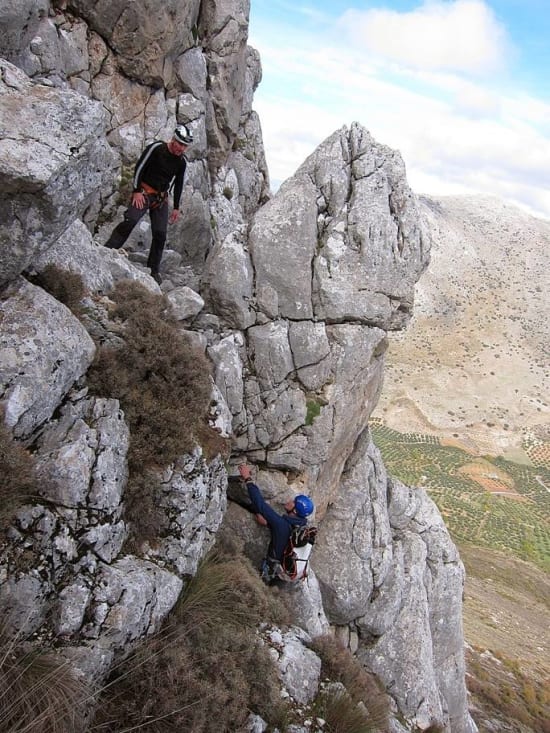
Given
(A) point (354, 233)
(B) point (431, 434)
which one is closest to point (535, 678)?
(A) point (354, 233)

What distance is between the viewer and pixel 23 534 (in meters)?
6.45

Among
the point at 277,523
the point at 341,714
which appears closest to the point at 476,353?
the point at 277,523

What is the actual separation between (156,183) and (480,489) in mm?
79258

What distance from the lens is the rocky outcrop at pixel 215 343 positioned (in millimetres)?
6992

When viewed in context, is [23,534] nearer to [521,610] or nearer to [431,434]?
[521,610]

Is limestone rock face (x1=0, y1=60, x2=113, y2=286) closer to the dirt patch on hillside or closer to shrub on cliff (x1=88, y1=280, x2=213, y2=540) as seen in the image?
shrub on cliff (x1=88, y1=280, x2=213, y2=540)

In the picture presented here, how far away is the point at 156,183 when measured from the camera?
11.8 m

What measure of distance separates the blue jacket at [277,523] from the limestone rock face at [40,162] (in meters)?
7.56

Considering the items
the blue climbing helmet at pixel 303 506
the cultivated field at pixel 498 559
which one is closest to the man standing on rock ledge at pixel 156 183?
the blue climbing helmet at pixel 303 506

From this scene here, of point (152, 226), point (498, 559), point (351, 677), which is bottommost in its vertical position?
point (498, 559)

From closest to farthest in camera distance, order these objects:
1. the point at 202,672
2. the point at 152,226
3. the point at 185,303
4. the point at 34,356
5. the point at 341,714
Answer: the point at 34,356
the point at 202,672
the point at 341,714
the point at 185,303
the point at 152,226

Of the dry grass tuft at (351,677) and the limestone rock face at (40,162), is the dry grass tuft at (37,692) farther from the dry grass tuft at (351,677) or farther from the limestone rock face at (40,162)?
the dry grass tuft at (351,677)

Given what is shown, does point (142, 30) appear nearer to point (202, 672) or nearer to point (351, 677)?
point (202, 672)

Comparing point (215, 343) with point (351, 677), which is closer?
point (351, 677)
